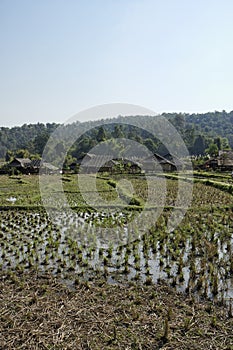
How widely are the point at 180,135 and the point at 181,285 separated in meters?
66.0

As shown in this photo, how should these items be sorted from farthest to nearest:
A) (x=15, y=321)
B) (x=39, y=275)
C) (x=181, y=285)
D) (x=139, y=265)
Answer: (x=139, y=265) → (x=39, y=275) → (x=181, y=285) → (x=15, y=321)

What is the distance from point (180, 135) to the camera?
70.9 meters

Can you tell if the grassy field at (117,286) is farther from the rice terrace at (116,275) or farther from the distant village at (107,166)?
the distant village at (107,166)

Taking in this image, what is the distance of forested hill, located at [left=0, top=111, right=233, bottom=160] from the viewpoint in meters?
58.0

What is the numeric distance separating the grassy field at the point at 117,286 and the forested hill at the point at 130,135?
25.3 meters

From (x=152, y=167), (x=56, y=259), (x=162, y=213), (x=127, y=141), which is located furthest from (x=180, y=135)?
(x=56, y=259)

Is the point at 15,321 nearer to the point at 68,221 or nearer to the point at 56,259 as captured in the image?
the point at 56,259

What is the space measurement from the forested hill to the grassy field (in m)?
25.3

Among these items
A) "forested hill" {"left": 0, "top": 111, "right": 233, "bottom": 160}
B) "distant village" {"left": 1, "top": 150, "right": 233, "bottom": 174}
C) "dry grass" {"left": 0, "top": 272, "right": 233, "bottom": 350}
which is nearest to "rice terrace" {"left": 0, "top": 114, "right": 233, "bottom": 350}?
"dry grass" {"left": 0, "top": 272, "right": 233, "bottom": 350}

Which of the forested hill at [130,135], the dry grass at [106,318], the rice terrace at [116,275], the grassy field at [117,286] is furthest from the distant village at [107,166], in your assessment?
the dry grass at [106,318]

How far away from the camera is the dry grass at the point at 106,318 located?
15.9 ft

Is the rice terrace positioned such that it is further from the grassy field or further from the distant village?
the distant village

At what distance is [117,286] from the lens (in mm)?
6773

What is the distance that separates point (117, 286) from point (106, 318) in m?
1.28
